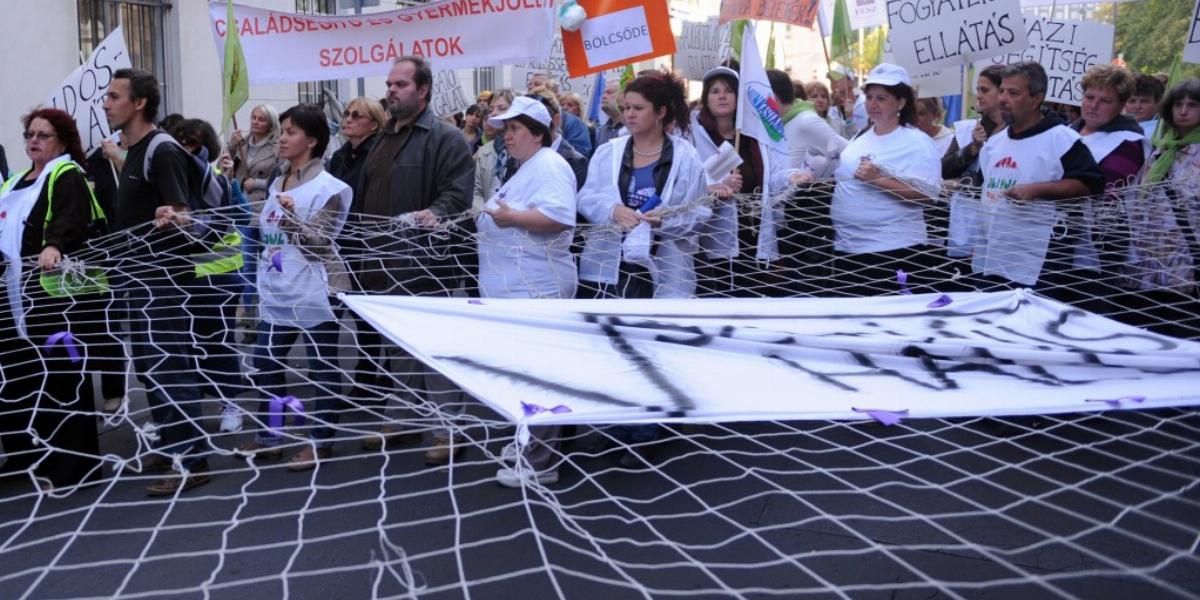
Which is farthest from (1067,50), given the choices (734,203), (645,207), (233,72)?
(233,72)

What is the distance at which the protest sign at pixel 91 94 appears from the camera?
5402 millimetres

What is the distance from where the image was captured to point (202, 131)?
6102 mm

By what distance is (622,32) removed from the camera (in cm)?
625

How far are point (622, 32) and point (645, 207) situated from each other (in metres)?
2.05

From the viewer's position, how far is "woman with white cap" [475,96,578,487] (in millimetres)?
4332

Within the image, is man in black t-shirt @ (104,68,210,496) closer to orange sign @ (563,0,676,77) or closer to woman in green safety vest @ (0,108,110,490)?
woman in green safety vest @ (0,108,110,490)

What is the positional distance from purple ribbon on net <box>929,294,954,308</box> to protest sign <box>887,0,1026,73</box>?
2.83 meters

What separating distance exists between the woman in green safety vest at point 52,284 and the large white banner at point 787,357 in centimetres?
132

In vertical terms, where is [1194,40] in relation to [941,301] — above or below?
above

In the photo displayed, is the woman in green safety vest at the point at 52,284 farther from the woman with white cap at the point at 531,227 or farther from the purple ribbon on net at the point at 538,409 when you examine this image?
the purple ribbon on net at the point at 538,409

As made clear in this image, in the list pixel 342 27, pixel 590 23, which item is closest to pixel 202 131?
pixel 342 27

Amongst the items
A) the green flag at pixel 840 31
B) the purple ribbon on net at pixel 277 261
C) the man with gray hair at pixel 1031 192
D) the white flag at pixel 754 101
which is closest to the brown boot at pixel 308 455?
the purple ribbon on net at pixel 277 261

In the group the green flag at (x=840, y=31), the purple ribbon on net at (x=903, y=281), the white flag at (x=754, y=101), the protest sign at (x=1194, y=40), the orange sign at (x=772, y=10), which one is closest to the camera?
the purple ribbon on net at (x=903, y=281)

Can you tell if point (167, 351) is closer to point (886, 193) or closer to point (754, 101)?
point (754, 101)
